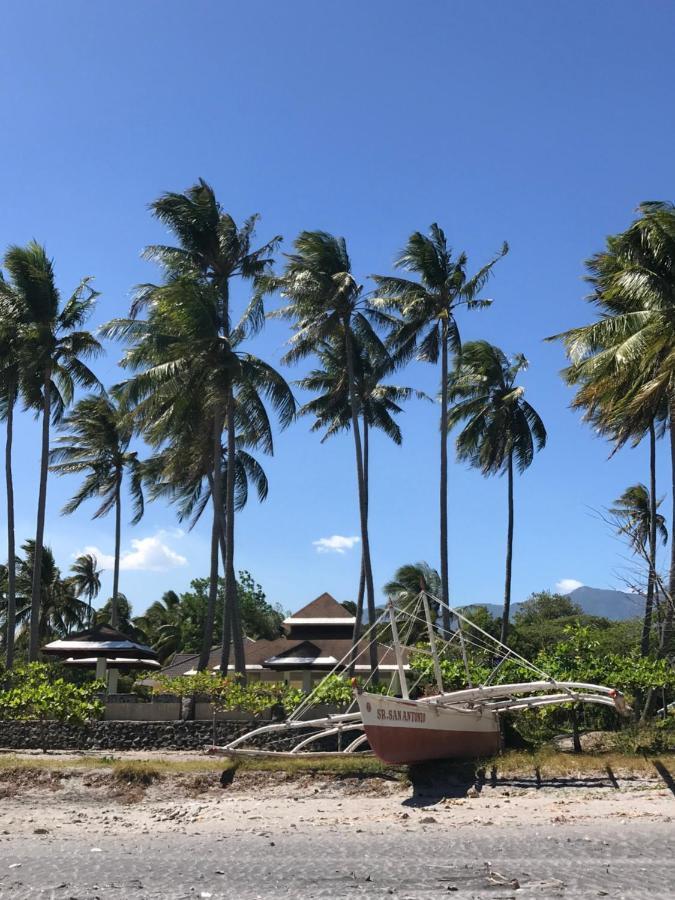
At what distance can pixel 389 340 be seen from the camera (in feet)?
110

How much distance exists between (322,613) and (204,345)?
18.9 metres

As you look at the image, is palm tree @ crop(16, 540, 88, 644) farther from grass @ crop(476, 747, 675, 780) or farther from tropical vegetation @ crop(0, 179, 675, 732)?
grass @ crop(476, 747, 675, 780)

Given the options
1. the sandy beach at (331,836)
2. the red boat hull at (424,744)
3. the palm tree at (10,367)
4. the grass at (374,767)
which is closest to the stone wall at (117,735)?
the grass at (374,767)

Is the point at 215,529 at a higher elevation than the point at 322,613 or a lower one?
higher

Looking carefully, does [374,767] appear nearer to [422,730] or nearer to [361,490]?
[422,730]

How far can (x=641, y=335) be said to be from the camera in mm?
20156

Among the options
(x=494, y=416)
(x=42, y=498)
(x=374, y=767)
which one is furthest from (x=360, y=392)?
(x=374, y=767)

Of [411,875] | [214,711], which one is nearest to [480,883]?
[411,875]

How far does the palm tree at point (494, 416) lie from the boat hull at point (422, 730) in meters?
20.3

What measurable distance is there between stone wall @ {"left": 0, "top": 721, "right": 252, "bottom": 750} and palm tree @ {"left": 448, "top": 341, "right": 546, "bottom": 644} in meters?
18.7

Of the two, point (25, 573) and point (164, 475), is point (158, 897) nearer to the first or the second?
point (164, 475)

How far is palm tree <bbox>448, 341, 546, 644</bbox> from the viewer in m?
37.2

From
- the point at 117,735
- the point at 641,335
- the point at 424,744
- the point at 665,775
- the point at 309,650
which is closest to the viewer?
the point at 665,775

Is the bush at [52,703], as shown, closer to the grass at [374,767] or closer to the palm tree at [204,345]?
the grass at [374,767]
